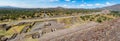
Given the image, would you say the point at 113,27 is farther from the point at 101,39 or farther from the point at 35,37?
the point at 35,37

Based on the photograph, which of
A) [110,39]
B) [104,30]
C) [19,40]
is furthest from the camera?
[19,40]

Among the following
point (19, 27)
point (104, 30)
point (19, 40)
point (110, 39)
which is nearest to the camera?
point (110, 39)

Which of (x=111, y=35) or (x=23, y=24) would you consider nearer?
(x=111, y=35)

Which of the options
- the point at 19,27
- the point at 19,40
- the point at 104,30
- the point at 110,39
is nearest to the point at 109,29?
the point at 104,30

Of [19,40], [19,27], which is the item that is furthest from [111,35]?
[19,27]

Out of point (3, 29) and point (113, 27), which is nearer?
point (113, 27)

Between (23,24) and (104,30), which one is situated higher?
(104,30)

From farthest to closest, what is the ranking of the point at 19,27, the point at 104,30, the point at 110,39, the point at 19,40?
the point at 19,27
the point at 19,40
the point at 104,30
the point at 110,39

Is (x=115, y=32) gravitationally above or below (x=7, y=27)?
above

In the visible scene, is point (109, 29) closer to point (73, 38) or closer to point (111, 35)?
point (111, 35)
